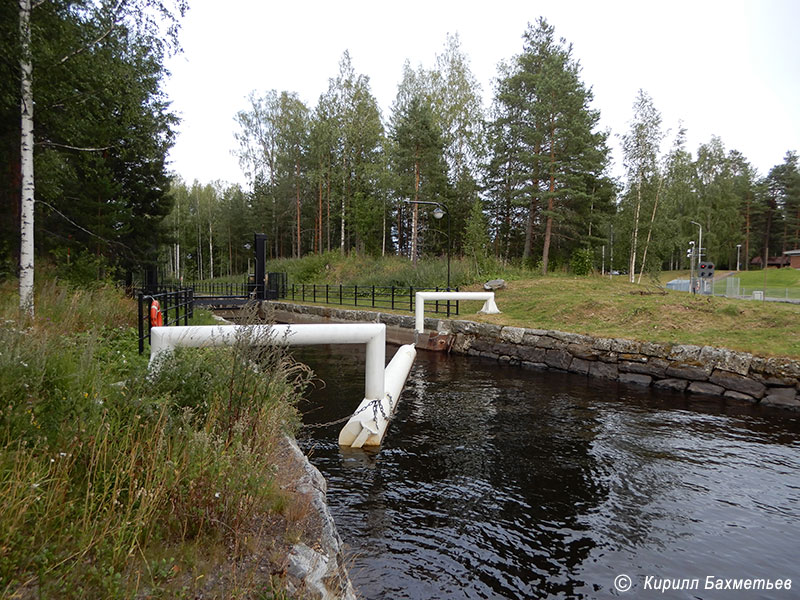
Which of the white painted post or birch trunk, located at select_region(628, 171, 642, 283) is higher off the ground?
birch trunk, located at select_region(628, 171, 642, 283)

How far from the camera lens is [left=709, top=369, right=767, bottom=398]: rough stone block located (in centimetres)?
921

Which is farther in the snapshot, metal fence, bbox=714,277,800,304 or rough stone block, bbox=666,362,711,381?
metal fence, bbox=714,277,800,304

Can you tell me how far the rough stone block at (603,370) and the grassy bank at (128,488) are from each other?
9.69 meters

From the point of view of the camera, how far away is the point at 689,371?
33.4ft

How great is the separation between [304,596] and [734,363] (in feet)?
34.9

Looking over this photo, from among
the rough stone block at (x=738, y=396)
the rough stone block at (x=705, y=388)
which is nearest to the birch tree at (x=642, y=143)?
the rough stone block at (x=705, y=388)

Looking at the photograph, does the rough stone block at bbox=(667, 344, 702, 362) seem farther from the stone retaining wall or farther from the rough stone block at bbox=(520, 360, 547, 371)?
the rough stone block at bbox=(520, 360, 547, 371)

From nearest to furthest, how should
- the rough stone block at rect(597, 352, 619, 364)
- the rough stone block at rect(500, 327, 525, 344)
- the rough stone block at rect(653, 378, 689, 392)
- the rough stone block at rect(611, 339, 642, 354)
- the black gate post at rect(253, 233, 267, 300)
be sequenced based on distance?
the rough stone block at rect(653, 378, 689, 392) < the rough stone block at rect(611, 339, 642, 354) < the rough stone block at rect(597, 352, 619, 364) < the rough stone block at rect(500, 327, 525, 344) < the black gate post at rect(253, 233, 267, 300)

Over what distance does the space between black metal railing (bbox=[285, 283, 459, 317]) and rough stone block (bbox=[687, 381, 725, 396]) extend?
26.3 ft

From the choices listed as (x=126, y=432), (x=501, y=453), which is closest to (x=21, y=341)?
(x=126, y=432)

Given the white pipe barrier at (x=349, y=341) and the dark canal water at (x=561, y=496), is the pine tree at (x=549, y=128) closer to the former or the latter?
the dark canal water at (x=561, y=496)

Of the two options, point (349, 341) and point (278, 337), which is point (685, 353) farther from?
point (278, 337)

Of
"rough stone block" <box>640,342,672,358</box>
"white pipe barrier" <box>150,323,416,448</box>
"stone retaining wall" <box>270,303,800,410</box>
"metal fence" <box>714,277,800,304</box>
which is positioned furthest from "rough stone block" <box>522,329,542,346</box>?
"metal fence" <box>714,277,800,304</box>

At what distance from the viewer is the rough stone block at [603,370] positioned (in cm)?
1133
